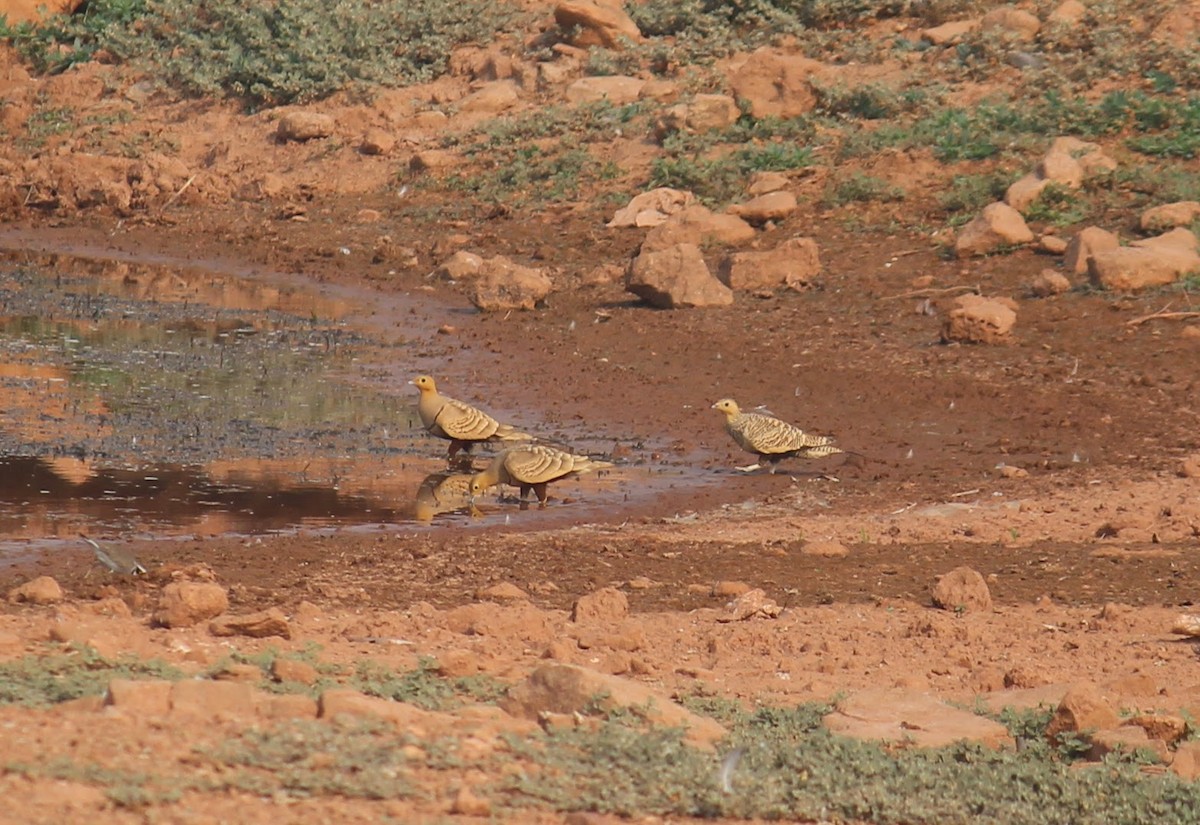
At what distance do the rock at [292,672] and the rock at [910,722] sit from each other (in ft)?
5.28

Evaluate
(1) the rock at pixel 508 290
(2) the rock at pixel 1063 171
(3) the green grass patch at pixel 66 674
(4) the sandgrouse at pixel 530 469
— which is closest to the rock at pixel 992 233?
(2) the rock at pixel 1063 171

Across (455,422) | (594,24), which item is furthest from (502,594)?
(594,24)

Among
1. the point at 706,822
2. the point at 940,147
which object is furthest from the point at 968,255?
the point at 706,822

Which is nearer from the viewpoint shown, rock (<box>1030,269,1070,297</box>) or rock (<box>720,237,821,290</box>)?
rock (<box>1030,269,1070,297</box>)

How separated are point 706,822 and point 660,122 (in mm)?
16405

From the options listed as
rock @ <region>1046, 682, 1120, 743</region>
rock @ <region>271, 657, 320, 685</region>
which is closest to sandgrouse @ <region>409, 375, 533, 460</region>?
rock @ <region>271, 657, 320, 685</region>

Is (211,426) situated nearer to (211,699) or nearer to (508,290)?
(508,290)

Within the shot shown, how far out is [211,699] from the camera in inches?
205

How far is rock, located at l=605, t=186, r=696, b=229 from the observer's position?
746 inches

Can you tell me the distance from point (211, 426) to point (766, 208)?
→ 304 inches

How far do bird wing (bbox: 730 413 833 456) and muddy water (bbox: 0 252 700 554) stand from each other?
0.49 m

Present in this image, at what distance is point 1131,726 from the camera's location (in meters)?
6.12

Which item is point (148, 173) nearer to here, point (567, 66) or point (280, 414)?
Answer: point (567, 66)

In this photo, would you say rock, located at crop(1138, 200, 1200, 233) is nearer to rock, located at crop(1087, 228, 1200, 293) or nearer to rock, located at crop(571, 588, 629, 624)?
rock, located at crop(1087, 228, 1200, 293)
